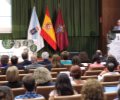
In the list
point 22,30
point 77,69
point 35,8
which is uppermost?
point 35,8

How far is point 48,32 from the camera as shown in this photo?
13516 mm

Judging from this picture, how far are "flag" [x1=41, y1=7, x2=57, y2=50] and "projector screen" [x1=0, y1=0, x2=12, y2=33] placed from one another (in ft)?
4.49

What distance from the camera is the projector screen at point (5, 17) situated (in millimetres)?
13430

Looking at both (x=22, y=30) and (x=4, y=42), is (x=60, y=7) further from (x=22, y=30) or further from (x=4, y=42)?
(x=4, y=42)

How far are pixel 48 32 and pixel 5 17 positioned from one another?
72.1 inches

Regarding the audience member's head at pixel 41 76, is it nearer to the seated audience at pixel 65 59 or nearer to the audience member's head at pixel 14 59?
the audience member's head at pixel 14 59

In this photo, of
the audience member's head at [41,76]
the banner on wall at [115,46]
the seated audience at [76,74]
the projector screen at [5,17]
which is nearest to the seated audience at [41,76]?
the audience member's head at [41,76]

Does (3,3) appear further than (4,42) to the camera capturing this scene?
Yes

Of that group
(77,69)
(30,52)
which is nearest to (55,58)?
(77,69)

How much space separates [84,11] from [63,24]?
3.85ft

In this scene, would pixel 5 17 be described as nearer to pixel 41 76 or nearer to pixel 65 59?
pixel 65 59

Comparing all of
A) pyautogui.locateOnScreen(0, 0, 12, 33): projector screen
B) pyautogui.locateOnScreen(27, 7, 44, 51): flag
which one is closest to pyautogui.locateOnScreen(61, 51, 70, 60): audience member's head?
pyautogui.locateOnScreen(27, 7, 44, 51): flag

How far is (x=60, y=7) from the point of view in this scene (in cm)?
1401

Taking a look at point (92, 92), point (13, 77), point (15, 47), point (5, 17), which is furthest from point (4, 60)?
point (5, 17)
